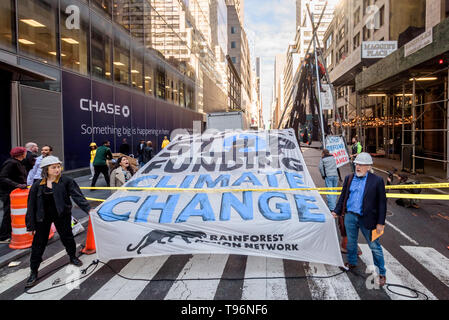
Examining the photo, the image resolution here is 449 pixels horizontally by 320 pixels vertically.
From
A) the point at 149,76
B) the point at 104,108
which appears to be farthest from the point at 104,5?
the point at 149,76

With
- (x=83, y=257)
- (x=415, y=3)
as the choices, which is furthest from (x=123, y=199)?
(x=415, y=3)

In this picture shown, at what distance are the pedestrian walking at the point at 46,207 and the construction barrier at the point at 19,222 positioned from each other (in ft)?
5.31

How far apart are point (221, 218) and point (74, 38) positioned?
534 inches

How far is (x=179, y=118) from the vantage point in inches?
1124

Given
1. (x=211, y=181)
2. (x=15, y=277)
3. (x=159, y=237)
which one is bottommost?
(x=15, y=277)

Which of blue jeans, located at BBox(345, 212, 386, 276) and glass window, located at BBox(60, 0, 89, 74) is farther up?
glass window, located at BBox(60, 0, 89, 74)

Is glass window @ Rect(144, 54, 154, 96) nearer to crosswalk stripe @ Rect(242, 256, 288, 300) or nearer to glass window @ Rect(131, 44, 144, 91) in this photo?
glass window @ Rect(131, 44, 144, 91)

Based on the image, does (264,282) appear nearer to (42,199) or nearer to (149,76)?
(42,199)

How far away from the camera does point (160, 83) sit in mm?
24188

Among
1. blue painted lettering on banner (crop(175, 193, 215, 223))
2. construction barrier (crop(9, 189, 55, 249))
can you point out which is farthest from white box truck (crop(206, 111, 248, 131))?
blue painted lettering on banner (crop(175, 193, 215, 223))

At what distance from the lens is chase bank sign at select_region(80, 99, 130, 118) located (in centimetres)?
1437

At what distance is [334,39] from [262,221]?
2108 inches

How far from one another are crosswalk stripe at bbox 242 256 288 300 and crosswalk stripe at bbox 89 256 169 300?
1.49 m

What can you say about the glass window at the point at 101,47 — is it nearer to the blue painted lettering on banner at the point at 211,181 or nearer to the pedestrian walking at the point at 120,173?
the pedestrian walking at the point at 120,173
